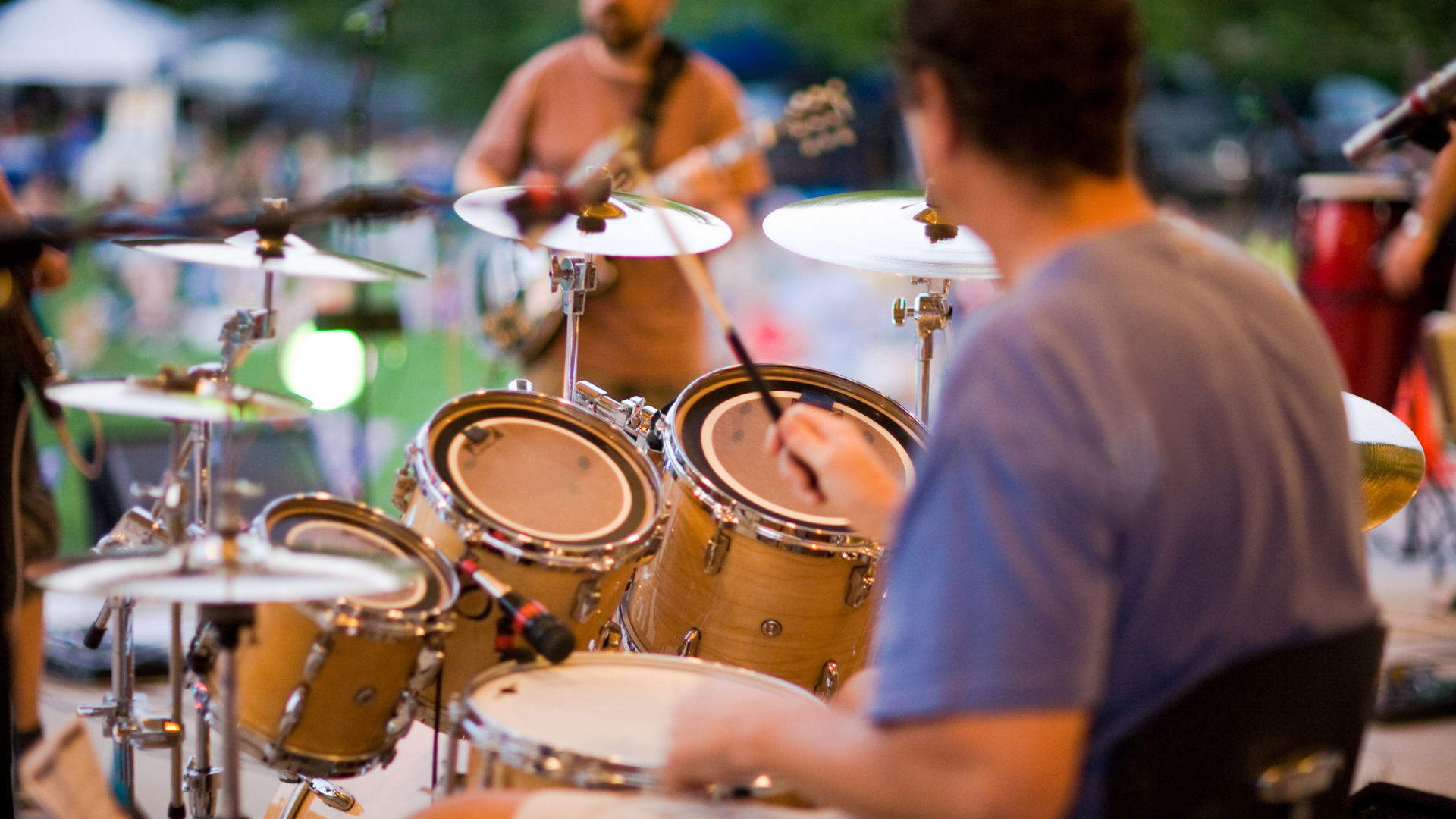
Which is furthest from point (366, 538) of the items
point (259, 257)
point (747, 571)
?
point (747, 571)

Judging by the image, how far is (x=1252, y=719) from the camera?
1.14m

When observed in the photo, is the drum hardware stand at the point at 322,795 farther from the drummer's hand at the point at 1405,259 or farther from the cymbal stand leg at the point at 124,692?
the drummer's hand at the point at 1405,259

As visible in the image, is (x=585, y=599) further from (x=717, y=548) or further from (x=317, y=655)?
(x=317, y=655)

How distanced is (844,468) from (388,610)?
27.9 inches

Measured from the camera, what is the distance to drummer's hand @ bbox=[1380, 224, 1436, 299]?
14.2 ft

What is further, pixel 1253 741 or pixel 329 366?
pixel 329 366

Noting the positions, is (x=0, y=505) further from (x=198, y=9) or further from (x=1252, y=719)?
(x=198, y=9)

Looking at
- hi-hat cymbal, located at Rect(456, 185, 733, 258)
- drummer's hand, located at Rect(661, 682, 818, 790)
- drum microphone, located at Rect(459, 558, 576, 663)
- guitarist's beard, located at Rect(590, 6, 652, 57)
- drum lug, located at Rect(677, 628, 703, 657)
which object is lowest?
drum lug, located at Rect(677, 628, 703, 657)

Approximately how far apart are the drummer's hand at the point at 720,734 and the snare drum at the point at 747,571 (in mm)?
843

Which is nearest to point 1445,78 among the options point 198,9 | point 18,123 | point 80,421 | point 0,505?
point 0,505

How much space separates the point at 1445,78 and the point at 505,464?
76.7 inches

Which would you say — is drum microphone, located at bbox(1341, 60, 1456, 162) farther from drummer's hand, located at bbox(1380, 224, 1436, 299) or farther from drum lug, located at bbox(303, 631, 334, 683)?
drum lug, located at bbox(303, 631, 334, 683)

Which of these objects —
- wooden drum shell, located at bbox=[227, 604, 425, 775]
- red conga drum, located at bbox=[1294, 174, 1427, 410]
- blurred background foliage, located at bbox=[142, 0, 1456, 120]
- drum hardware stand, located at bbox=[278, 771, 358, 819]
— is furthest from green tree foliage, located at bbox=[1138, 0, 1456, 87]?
wooden drum shell, located at bbox=[227, 604, 425, 775]

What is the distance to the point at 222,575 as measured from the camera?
152 cm
